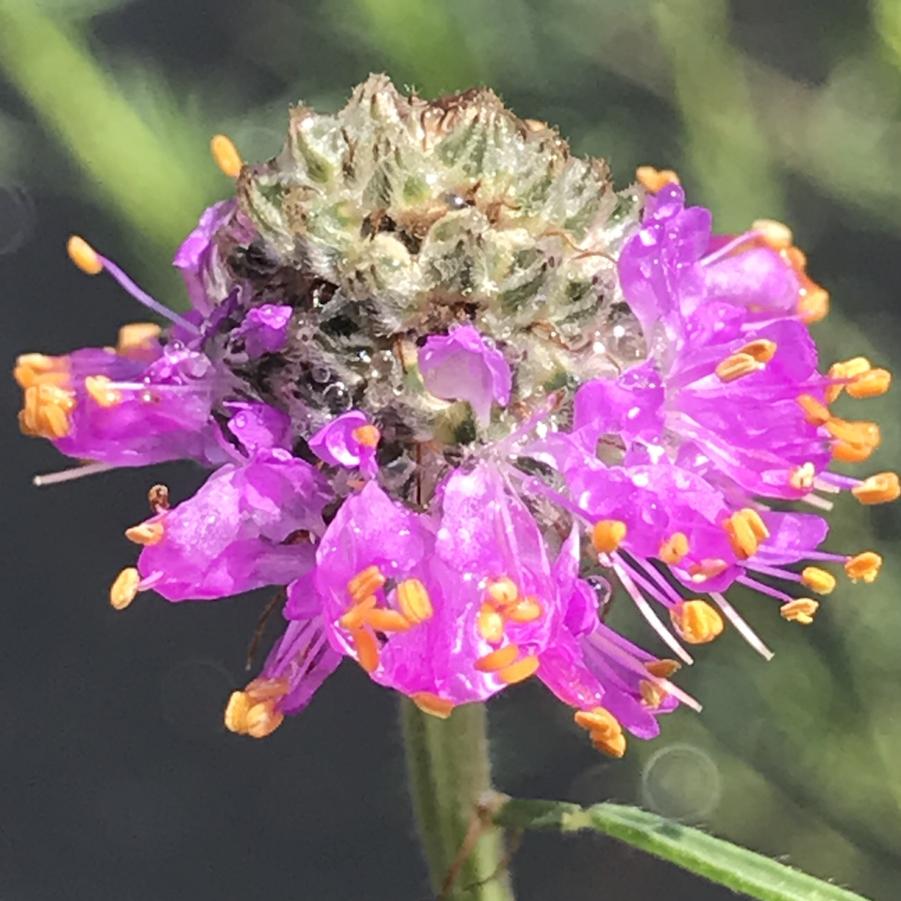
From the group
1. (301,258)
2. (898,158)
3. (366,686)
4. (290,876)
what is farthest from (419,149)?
(290,876)

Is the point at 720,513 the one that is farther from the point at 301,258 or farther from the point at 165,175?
the point at 165,175

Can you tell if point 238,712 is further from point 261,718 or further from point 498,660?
point 498,660

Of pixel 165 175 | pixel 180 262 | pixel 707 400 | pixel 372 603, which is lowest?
pixel 372 603

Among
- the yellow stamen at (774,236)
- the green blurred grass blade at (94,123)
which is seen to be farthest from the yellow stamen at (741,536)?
the green blurred grass blade at (94,123)

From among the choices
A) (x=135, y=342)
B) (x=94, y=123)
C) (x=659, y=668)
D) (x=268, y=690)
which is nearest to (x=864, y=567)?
(x=659, y=668)

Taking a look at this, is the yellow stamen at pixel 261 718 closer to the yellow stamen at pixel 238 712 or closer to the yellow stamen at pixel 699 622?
the yellow stamen at pixel 238 712

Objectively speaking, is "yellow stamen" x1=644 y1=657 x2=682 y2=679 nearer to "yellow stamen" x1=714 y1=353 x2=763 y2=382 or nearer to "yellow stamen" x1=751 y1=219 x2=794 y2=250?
"yellow stamen" x1=714 y1=353 x2=763 y2=382
